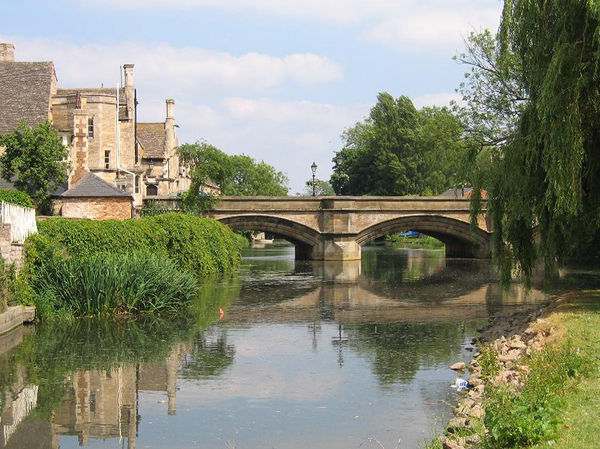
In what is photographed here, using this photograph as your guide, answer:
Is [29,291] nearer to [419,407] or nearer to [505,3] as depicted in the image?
[419,407]

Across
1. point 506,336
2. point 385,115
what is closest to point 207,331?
point 506,336

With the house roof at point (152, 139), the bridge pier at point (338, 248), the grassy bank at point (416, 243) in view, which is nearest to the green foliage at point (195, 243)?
the bridge pier at point (338, 248)

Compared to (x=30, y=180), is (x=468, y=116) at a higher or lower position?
higher

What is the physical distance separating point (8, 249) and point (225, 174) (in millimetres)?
46320

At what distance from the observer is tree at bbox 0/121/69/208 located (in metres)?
35.3

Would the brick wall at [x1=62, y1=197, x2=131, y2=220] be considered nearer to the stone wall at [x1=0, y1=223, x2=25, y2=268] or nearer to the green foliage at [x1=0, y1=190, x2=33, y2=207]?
the green foliage at [x1=0, y1=190, x2=33, y2=207]

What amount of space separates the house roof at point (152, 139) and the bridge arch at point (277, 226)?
20.3m

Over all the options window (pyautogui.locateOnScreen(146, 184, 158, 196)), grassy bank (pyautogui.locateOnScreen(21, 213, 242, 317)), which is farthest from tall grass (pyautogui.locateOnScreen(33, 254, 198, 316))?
window (pyautogui.locateOnScreen(146, 184, 158, 196))

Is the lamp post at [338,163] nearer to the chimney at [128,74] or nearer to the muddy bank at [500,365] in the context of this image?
the chimney at [128,74]

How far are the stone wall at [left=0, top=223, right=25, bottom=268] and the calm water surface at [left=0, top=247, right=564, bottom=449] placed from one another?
1.77m

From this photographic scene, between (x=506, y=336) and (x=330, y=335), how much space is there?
404 centimetres

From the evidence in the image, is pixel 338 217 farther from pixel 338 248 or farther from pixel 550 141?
pixel 550 141

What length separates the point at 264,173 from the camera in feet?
294

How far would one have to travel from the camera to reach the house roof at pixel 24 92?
1646 inches
